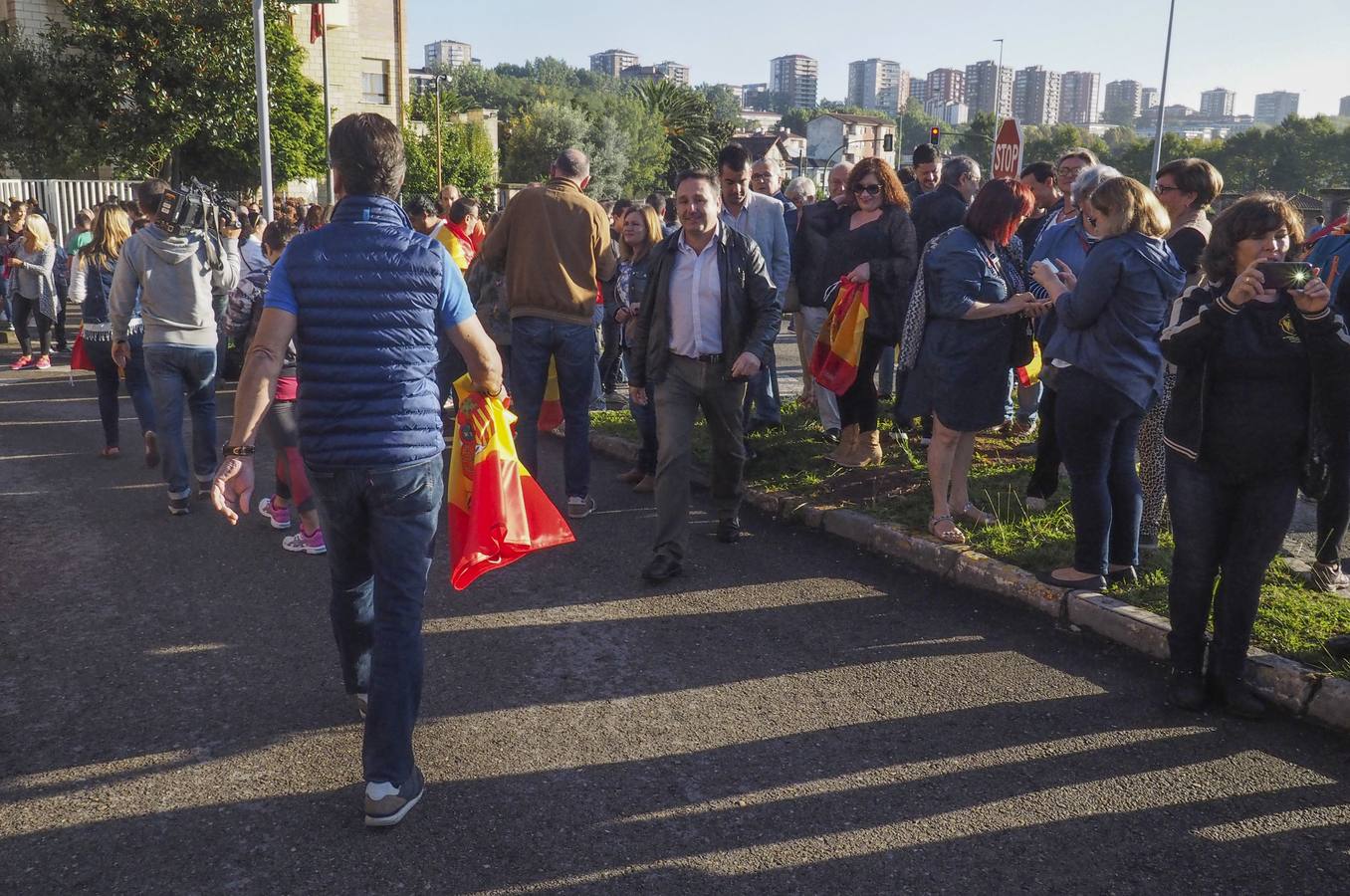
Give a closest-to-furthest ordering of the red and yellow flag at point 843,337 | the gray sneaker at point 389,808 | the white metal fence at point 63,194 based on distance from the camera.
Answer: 1. the gray sneaker at point 389,808
2. the red and yellow flag at point 843,337
3. the white metal fence at point 63,194

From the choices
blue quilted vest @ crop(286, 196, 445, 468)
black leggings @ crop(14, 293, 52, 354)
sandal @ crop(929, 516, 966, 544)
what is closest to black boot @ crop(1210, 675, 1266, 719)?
sandal @ crop(929, 516, 966, 544)

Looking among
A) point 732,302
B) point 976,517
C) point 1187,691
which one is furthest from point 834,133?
point 1187,691

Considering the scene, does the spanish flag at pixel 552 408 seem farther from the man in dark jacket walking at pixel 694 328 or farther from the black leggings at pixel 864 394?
the black leggings at pixel 864 394

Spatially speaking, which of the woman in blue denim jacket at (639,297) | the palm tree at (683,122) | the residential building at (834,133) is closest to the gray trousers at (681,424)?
the woman in blue denim jacket at (639,297)

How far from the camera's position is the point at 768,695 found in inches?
174

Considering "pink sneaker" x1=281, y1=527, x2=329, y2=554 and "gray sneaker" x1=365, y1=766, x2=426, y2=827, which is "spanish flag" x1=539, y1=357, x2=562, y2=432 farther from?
"gray sneaker" x1=365, y1=766, x2=426, y2=827

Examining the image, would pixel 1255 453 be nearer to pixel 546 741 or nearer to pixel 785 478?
pixel 546 741

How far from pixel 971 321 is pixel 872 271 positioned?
1572 mm

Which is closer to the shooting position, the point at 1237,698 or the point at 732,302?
the point at 1237,698

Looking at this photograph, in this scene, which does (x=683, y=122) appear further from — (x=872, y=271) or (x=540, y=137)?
(x=872, y=271)

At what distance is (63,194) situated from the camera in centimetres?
2078

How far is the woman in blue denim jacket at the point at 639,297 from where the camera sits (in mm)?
7578

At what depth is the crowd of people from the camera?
3.44 m

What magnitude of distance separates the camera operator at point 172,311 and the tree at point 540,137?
67311 mm
